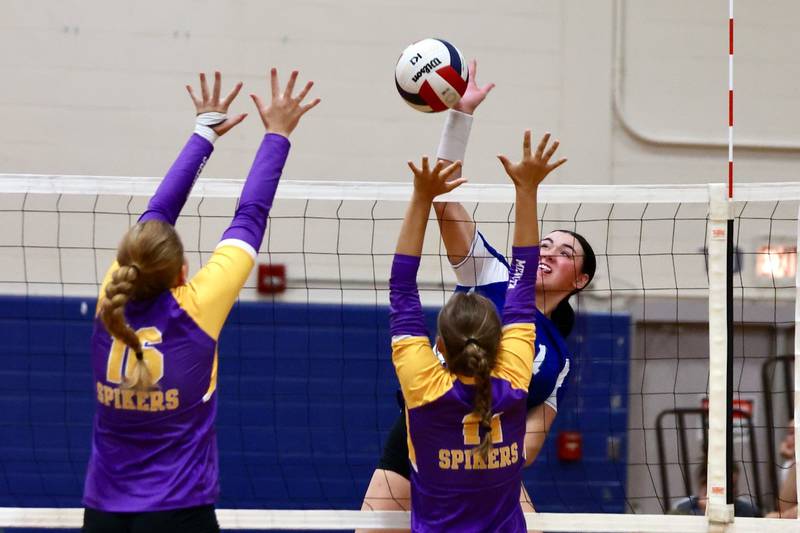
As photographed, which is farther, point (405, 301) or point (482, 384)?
point (405, 301)

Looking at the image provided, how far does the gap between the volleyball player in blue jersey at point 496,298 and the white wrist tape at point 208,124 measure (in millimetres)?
816

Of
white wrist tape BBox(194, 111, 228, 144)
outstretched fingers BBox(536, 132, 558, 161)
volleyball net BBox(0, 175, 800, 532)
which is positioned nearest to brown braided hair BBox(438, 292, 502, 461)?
outstretched fingers BBox(536, 132, 558, 161)

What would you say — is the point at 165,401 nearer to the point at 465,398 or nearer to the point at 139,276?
the point at 139,276

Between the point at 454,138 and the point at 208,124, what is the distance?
0.80m

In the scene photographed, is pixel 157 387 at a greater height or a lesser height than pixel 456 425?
greater

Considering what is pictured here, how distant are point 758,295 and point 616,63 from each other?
163 cm

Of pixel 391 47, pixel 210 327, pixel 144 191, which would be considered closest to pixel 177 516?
pixel 210 327

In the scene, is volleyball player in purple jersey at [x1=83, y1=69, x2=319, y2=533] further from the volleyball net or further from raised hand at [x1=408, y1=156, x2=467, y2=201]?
the volleyball net

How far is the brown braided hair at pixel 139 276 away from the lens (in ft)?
9.17

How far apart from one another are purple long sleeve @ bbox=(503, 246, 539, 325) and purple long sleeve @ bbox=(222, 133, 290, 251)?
28.9 inches

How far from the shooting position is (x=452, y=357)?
118 inches

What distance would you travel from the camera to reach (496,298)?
12.6 ft

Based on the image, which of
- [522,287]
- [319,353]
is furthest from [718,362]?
[319,353]

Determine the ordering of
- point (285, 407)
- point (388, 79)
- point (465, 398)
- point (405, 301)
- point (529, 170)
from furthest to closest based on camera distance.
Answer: point (388, 79), point (285, 407), point (529, 170), point (405, 301), point (465, 398)
